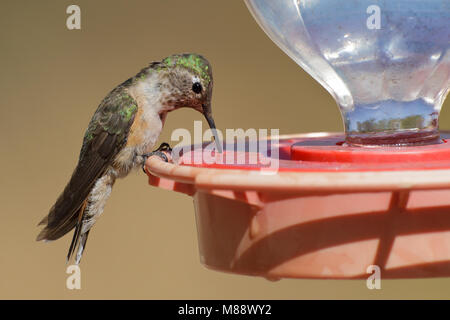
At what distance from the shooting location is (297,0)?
1.55m

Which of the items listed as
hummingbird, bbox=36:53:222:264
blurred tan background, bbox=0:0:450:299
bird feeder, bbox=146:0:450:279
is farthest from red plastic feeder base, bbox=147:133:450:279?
blurred tan background, bbox=0:0:450:299

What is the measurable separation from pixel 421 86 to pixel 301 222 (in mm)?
517

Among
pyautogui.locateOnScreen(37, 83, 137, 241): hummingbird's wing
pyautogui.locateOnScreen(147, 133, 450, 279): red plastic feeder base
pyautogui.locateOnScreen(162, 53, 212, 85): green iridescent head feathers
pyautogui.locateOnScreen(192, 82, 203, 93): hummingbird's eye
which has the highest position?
pyautogui.locateOnScreen(162, 53, 212, 85): green iridescent head feathers

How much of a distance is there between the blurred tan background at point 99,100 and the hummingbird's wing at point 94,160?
5.32 feet

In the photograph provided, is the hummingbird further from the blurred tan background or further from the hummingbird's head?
the blurred tan background

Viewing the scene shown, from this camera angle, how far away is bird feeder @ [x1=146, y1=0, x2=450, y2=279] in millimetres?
1078

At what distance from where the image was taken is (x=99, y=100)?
414 cm

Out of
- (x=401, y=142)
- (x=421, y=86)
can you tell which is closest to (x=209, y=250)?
(x=401, y=142)

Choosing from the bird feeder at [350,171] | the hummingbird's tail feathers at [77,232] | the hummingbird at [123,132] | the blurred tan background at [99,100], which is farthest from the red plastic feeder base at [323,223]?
the blurred tan background at [99,100]

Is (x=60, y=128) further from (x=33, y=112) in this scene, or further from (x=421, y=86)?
(x=421, y=86)

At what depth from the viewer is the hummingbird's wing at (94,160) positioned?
2260 mm

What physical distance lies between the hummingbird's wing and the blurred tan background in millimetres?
1621

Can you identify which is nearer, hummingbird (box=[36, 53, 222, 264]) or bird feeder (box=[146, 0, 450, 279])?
bird feeder (box=[146, 0, 450, 279])

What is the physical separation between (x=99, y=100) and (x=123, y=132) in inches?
74.9
